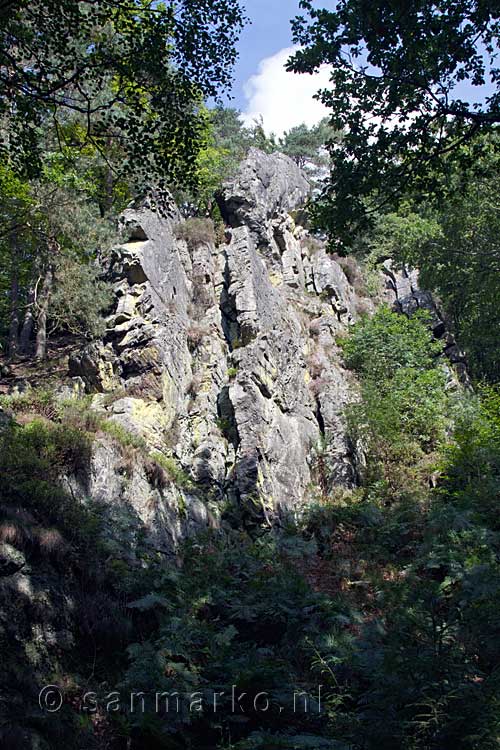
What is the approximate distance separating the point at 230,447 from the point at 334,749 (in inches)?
395

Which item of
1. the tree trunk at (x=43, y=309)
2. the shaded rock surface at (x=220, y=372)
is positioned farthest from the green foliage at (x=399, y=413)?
the tree trunk at (x=43, y=309)

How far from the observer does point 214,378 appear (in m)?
15.6

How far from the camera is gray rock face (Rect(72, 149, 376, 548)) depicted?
12.6 m

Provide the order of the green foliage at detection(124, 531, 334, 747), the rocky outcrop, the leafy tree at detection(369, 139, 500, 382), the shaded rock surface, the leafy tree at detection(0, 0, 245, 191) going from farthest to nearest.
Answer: the rocky outcrop < the leafy tree at detection(369, 139, 500, 382) < the shaded rock surface < the leafy tree at detection(0, 0, 245, 191) < the green foliage at detection(124, 531, 334, 747)

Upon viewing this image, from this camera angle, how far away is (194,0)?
7.37 meters

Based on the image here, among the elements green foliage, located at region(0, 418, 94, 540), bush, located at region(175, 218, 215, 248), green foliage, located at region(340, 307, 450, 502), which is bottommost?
green foliage, located at region(0, 418, 94, 540)

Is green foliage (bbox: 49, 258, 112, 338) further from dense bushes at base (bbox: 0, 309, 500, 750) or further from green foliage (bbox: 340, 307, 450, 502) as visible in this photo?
green foliage (bbox: 340, 307, 450, 502)

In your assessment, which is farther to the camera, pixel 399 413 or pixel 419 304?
pixel 419 304

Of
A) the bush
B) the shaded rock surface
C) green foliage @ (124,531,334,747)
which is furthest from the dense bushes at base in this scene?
the bush

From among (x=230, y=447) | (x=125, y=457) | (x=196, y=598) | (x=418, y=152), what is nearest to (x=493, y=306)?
(x=230, y=447)

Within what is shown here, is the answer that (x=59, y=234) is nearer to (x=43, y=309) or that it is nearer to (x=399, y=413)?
(x=43, y=309)

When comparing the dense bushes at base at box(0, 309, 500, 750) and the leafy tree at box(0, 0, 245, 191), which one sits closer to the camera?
the dense bushes at base at box(0, 309, 500, 750)

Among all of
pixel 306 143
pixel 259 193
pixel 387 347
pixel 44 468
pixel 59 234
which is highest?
pixel 306 143

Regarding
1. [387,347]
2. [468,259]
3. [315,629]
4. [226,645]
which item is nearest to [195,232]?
[387,347]
